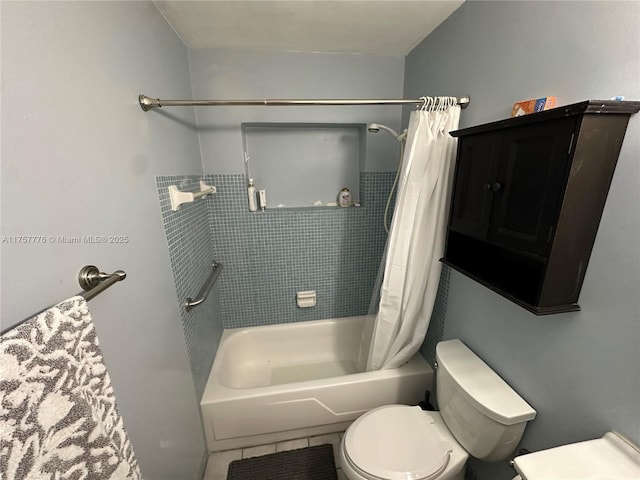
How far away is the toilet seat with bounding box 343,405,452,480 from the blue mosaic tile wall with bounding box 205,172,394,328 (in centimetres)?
100

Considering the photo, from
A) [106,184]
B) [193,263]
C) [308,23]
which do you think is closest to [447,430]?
[193,263]

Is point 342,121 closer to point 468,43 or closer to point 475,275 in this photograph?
point 468,43

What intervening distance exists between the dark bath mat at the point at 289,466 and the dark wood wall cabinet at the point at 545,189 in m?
1.34

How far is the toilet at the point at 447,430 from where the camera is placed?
99 centimetres

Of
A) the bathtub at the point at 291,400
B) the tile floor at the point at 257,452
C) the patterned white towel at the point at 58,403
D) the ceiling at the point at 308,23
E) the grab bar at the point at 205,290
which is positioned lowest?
the tile floor at the point at 257,452

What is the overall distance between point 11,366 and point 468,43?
5.81 feet

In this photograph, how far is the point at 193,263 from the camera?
1458 millimetres

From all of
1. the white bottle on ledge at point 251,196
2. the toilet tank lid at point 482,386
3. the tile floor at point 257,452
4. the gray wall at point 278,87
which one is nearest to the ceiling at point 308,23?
the gray wall at point 278,87

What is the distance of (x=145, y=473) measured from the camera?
0.90 m

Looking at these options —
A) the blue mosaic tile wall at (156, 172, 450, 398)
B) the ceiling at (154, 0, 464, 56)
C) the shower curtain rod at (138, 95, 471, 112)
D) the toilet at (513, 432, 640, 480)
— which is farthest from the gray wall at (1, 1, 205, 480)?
the toilet at (513, 432, 640, 480)

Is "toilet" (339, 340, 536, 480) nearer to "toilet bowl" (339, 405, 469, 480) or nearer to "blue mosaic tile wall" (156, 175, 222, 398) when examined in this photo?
"toilet bowl" (339, 405, 469, 480)

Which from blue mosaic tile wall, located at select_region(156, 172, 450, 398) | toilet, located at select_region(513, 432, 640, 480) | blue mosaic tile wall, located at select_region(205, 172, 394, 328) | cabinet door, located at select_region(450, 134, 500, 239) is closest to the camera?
toilet, located at select_region(513, 432, 640, 480)

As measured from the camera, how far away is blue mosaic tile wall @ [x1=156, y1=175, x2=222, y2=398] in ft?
3.97

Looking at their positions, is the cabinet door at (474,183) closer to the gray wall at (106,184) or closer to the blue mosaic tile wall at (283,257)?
the blue mosaic tile wall at (283,257)
